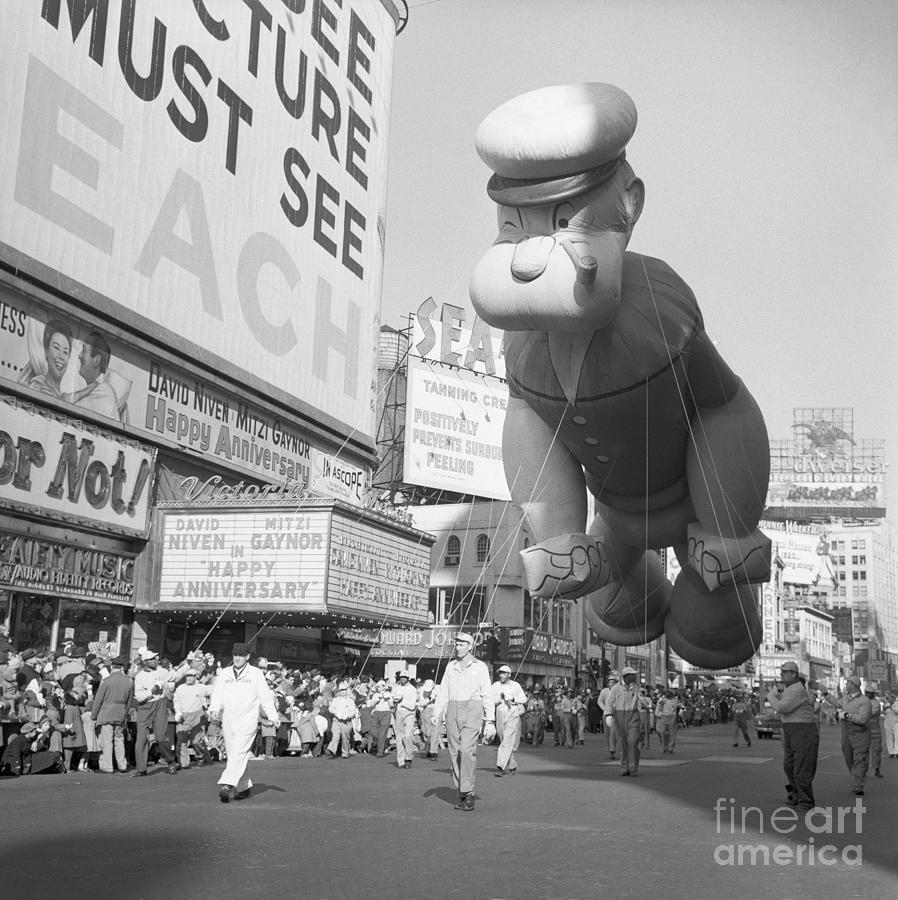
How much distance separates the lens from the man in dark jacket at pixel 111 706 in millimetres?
13555

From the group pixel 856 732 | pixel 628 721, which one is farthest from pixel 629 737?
pixel 856 732

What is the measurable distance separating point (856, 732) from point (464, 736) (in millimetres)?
5462

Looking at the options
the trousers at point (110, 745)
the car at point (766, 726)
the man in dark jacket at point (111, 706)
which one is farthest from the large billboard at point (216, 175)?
the car at point (766, 726)

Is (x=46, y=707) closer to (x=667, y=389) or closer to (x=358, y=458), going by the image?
(x=667, y=389)

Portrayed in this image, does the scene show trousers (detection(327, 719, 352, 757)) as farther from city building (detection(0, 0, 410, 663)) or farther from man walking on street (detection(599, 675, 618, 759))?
man walking on street (detection(599, 675, 618, 759))

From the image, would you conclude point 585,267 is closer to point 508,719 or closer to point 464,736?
point 464,736

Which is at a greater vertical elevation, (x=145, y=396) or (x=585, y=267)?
(x=145, y=396)

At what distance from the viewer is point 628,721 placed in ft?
45.5

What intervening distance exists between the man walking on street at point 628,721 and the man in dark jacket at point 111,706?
623 cm

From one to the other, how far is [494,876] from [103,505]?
18479 millimetres

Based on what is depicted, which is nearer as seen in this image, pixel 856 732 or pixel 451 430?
pixel 856 732

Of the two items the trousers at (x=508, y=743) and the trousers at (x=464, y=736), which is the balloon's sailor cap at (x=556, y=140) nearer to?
the trousers at (x=464, y=736)

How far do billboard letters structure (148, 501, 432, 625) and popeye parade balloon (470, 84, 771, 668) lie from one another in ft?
47.2

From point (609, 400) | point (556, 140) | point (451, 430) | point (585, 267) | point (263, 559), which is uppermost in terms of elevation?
point (451, 430)
